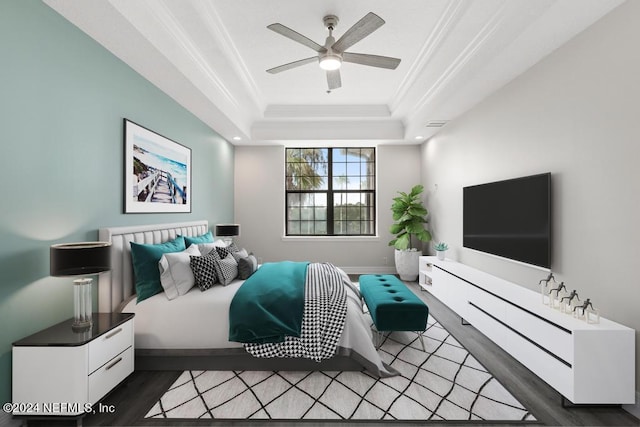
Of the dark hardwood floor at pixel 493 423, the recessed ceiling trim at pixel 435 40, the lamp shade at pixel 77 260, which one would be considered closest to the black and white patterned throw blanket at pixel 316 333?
the dark hardwood floor at pixel 493 423

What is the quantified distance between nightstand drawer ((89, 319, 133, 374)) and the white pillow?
0.39m

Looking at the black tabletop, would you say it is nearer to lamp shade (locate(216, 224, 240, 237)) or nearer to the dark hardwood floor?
the dark hardwood floor

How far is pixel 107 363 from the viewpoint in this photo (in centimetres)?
184

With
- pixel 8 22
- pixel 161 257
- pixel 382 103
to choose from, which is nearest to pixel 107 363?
pixel 161 257

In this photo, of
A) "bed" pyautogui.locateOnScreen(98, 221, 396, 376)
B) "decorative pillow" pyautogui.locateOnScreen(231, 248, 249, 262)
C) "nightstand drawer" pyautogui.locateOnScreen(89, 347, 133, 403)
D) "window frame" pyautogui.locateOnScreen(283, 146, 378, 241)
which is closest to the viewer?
"nightstand drawer" pyautogui.locateOnScreen(89, 347, 133, 403)

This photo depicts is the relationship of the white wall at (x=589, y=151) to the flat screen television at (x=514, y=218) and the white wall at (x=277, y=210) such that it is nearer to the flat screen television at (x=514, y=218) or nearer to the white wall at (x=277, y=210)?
the flat screen television at (x=514, y=218)

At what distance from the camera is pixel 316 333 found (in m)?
2.24

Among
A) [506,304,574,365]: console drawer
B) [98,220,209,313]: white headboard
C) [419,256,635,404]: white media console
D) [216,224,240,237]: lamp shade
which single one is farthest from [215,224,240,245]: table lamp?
[506,304,574,365]: console drawer

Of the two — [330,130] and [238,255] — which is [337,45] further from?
[330,130]

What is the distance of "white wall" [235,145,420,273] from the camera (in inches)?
231

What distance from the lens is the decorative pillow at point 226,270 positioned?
274 centimetres

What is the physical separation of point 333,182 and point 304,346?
4234 mm

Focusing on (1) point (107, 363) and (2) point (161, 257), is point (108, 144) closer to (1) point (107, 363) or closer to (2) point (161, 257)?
(2) point (161, 257)

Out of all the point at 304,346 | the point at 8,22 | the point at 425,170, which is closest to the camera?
the point at 8,22
